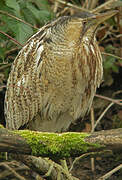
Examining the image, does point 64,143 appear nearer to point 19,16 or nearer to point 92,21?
point 92,21

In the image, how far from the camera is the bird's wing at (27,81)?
2213mm

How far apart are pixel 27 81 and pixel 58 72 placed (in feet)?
0.69

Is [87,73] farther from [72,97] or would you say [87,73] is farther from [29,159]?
[29,159]

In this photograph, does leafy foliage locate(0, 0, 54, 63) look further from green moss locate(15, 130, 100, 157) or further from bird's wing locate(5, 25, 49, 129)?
green moss locate(15, 130, 100, 157)

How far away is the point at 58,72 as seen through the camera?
7.10 ft

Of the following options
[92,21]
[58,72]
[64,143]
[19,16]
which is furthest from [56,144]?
[19,16]

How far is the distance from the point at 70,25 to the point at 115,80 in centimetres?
160

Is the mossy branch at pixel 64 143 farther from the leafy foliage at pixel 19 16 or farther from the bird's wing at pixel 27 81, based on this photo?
the leafy foliage at pixel 19 16

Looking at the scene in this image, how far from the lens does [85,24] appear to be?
2.07m

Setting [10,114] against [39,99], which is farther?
[10,114]

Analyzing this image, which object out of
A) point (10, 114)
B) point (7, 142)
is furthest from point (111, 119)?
point (7, 142)

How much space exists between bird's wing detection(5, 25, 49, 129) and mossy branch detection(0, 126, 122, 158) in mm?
572

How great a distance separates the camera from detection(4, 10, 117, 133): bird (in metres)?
2.12

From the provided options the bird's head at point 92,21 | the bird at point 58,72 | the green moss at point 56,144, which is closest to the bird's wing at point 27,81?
the bird at point 58,72
